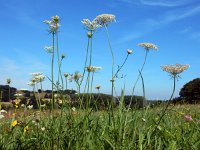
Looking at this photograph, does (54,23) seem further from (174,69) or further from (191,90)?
(191,90)

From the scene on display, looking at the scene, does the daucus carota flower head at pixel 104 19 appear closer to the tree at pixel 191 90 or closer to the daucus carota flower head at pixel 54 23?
the daucus carota flower head at pixel 54 23

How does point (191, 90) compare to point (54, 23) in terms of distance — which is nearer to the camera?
point (54, 23)

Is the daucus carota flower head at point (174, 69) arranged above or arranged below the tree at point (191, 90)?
below

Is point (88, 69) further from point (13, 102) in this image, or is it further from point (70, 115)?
point (13, 102)

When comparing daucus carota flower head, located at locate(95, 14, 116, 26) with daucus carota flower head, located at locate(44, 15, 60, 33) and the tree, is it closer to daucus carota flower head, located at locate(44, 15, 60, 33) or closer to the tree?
daucus carota flower head, located at locate(44, 15, 60, 33)

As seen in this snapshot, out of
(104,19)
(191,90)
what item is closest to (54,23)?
(104,19)

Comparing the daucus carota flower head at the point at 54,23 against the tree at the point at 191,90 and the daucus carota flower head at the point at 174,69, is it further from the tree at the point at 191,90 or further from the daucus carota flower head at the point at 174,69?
the tree at the point at 191,90

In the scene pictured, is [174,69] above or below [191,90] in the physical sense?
below

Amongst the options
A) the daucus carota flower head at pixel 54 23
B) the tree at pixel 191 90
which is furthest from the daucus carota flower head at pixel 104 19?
the tree at pixel 191 90

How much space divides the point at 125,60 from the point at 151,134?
2.89 feet

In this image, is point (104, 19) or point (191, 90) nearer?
point (104, 19)

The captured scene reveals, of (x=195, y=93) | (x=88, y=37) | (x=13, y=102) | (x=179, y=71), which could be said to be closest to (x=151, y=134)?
(x=179, y=71)

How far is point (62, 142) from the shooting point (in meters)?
4.07

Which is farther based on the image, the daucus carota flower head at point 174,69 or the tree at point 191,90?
the tree at point 191,90
